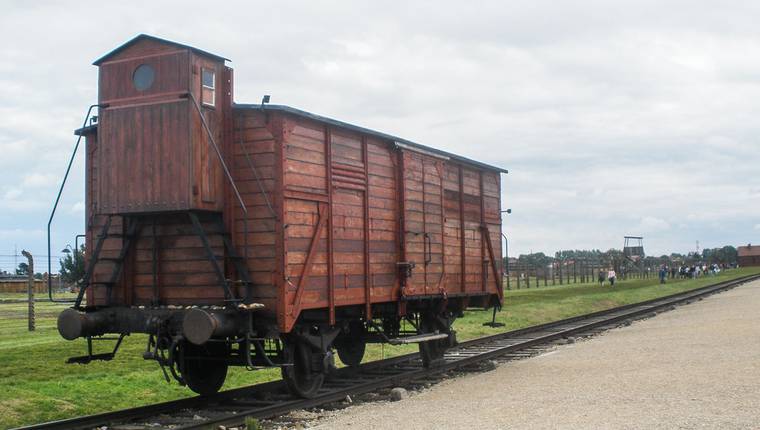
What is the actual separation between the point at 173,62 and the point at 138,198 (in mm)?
1808

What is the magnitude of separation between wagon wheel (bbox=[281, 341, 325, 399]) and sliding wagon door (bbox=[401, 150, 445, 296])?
2.63m

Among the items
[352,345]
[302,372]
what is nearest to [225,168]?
[302,372]

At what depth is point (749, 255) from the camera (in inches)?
6088

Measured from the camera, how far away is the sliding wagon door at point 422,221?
13.7 m

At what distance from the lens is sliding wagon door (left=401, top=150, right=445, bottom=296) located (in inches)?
539

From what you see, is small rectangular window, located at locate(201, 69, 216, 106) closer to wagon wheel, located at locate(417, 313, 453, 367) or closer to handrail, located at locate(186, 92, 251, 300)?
handrail, located at locate(186, 92, 251, 300)

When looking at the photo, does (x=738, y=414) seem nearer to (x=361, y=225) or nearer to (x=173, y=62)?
(x=361, y=225)

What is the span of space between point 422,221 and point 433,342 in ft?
7.51

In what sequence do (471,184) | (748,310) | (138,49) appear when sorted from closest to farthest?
1. (138,49)
2. (471,184)
3. (748,310)

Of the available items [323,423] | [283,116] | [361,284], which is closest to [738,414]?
[323,423]

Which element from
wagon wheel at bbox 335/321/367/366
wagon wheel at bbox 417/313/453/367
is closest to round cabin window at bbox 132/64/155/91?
wagon wheel at bbox 335/321/367/366

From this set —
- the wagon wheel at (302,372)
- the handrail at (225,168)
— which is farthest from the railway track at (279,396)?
the handrail at (225,168)

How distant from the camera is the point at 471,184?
16.5 meters

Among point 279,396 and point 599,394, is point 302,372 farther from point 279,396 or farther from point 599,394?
point 599,394
